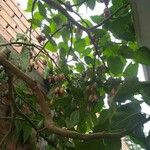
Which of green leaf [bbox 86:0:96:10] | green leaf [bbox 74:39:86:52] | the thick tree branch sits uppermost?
green leaf [bbox 86:0:96:10]

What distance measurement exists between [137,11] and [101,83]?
0.82 m

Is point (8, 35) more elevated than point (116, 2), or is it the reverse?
point (8, 35)

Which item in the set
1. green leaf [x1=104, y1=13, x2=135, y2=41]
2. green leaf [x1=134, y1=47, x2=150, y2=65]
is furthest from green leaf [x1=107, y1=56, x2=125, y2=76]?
green leaf [x1=134, y1=47, x2=150, y2=65]

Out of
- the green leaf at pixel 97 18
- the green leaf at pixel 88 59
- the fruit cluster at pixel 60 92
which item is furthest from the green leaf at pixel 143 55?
the fruit cluster at pixel 60 92

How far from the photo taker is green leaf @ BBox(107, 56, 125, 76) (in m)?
1.71

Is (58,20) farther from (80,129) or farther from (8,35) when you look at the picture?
(8,35)

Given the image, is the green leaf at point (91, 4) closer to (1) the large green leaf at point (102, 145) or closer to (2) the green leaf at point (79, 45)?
(2) the green leaf at point (79, 45)

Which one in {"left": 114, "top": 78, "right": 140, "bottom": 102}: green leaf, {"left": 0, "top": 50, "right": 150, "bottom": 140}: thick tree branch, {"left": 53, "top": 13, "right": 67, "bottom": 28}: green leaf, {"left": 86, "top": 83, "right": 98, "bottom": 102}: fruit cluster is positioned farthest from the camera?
{"left": 53, "top": 13, "right": 67, "bottom": 28}: green leaf

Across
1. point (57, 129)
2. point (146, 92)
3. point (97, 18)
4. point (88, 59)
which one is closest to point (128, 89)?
point (146, 92)

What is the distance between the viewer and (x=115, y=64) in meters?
1.73

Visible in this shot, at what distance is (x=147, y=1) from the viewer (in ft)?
3.65

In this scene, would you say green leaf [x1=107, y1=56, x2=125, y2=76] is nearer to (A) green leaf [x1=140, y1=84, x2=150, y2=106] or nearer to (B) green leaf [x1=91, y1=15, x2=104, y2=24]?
(B) green leaf [x1=91, y1=15, x2=104, y2=24]

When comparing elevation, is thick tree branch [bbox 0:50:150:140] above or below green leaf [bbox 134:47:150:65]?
below

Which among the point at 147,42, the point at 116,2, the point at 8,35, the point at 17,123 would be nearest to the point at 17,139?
the point at 17,123
